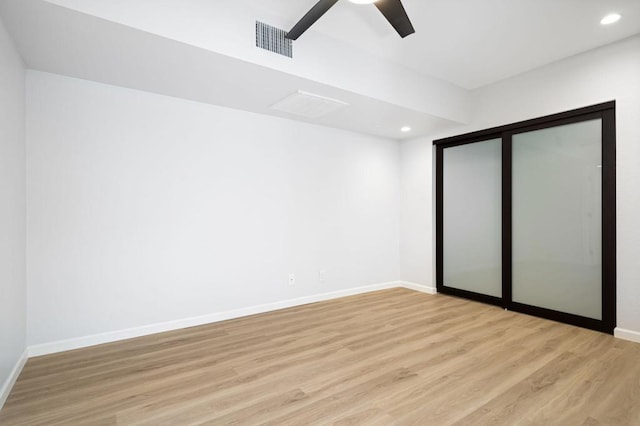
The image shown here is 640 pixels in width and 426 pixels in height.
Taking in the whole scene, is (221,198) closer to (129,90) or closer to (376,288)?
(129,90)

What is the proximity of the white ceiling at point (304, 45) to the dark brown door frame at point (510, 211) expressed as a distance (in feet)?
2.24

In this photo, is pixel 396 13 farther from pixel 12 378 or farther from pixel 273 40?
pixel 12 378

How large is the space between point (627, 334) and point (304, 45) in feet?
13.5

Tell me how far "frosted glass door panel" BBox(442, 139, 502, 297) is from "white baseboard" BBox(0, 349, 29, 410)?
191 inches

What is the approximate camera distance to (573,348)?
2877 millimetres

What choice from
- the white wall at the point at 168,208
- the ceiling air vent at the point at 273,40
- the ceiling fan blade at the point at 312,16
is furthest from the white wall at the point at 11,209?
the ceiling fan blade at the point at 312,16

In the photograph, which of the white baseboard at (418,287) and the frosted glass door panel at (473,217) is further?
the white baseboard at (418,287)

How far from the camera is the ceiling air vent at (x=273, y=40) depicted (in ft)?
8.79

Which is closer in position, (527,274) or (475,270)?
(527,274)

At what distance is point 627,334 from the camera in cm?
307

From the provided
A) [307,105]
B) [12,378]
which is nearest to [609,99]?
[307,105]

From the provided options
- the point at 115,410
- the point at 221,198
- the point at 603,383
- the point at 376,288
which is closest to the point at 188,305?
the point at 221,198

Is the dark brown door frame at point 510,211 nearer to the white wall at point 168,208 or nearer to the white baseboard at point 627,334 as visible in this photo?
the white baseboard at point 627,334

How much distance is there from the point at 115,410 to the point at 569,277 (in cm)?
437
